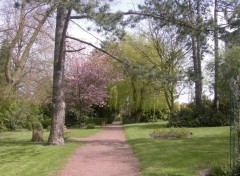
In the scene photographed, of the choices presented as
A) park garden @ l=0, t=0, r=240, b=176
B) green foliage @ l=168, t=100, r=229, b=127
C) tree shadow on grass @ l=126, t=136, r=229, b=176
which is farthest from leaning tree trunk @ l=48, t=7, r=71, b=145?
green foliage @ l=168, t=100, r=229, b=127

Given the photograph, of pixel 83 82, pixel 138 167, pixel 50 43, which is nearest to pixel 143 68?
pixel 138 167

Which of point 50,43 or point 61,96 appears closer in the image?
point 61,96

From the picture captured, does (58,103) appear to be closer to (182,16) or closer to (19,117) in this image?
(182,16)

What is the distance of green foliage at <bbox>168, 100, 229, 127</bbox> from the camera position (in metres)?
29.6

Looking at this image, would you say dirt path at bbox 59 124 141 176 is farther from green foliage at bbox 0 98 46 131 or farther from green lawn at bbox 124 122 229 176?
green foliage at bbox 0 98 46 131

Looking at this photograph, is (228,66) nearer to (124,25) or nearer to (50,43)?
(50,43)

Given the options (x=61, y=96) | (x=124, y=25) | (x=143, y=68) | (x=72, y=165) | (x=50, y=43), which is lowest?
(x=72, y=165)

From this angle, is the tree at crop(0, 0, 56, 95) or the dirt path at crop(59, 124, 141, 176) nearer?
the dirt path at crop(59, 124, 141, 176)

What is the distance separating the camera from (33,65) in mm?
27484

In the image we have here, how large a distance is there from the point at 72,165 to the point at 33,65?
17554 mm

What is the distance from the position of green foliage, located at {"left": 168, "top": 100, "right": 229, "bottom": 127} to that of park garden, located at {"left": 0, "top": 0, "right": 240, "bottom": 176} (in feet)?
0.28

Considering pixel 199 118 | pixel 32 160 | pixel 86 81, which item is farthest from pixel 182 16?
pixel 86 81

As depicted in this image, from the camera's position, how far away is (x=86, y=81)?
118 feet

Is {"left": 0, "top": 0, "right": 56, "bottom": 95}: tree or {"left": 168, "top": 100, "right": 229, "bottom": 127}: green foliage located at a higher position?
{"left": 0, "top": 0, "right": 56, "bottom": 95}: tree
